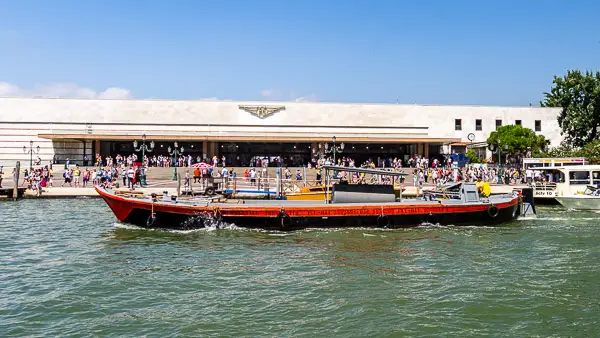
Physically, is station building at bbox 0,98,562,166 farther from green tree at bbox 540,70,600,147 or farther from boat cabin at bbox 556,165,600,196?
boat cabin at bbox 556,165,600,196

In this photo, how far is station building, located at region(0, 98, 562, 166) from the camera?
60.0 metres

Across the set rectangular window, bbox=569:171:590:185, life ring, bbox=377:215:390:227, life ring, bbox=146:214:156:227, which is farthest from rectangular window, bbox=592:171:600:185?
life ring, bbox=146:214:156:227

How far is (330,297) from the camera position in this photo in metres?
12.7

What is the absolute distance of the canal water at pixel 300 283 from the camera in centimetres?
1090

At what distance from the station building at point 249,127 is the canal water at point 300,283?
38580mm

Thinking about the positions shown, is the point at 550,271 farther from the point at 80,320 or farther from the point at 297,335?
the point at 80,320

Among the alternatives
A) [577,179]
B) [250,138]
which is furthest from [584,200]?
[250,138]

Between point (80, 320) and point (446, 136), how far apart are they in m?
60.4

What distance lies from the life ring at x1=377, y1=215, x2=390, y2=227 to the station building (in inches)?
1435

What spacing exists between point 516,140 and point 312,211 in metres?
41.6

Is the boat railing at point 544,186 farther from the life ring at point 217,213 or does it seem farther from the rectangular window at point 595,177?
the life ring at point 217,213

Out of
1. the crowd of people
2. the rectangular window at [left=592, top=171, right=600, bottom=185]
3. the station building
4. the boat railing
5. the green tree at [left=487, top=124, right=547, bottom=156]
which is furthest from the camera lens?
the station building

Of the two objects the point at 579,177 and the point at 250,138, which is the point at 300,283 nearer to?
the point at 579,177

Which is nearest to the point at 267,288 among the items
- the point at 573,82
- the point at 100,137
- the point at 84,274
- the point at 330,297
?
the point at 330,297
